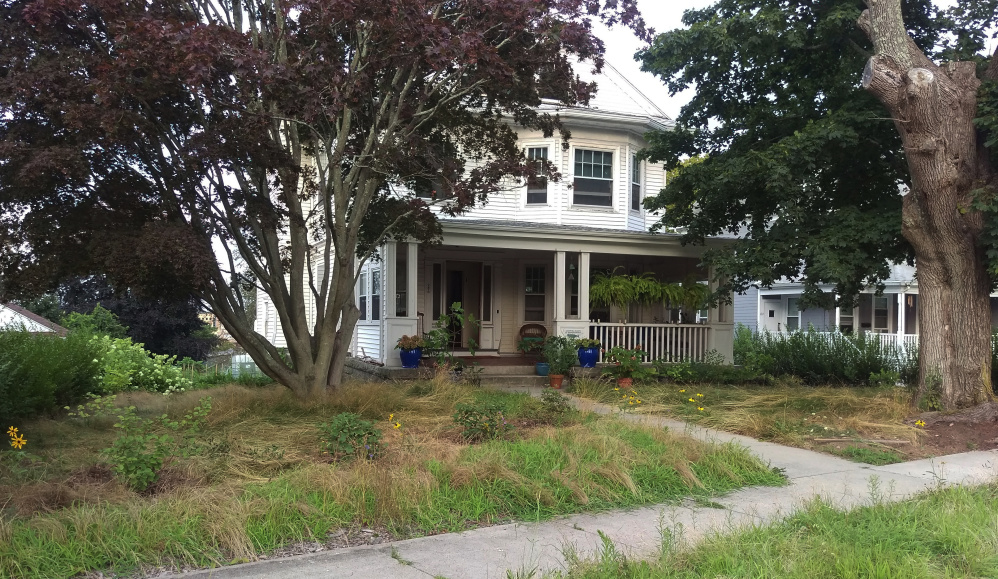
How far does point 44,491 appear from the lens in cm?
521

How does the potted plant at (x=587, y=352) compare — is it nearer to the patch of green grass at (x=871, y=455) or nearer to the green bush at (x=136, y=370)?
the patch of green grass at (x=871, y=455)

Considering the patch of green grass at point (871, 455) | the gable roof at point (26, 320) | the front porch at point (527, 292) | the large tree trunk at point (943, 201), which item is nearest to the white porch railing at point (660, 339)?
the front porch at point (527, 292)

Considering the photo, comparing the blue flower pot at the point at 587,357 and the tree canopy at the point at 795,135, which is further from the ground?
the tree canopy at the point at 795,135

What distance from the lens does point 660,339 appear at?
54.6ft

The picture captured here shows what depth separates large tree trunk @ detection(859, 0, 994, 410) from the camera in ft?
33.0

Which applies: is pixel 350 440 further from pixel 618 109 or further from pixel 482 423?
pixel 618 109

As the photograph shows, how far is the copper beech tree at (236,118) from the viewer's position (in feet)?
26.5

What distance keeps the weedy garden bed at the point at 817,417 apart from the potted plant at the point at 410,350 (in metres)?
3.02

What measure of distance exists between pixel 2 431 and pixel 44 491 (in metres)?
3.49

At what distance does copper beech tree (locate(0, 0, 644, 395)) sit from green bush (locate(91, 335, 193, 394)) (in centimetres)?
376

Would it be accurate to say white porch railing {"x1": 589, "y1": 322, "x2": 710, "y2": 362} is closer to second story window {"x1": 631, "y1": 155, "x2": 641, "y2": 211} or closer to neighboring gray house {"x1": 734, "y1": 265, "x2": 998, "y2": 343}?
second story window {"x1": 631, "y1": 155, "x2": 641, "y2": 211}

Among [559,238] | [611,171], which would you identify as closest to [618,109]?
[611,171]

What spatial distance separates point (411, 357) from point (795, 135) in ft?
24.6

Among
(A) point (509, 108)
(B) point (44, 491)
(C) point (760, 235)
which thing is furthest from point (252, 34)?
(C) point (760, 235)
